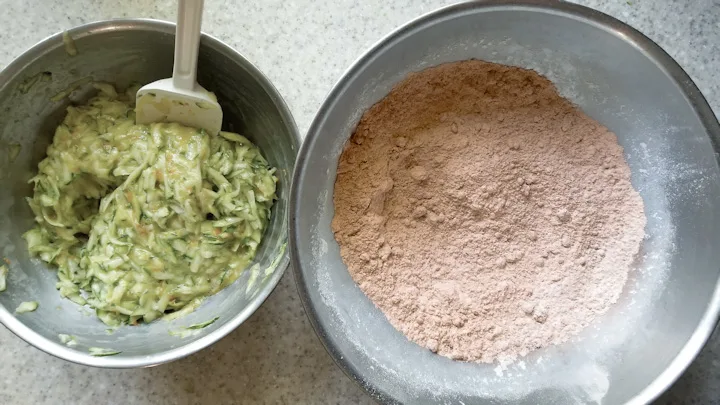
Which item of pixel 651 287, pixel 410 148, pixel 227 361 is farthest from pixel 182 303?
pixel 651 287

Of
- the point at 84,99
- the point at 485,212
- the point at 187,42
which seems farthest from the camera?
the point at 84,99

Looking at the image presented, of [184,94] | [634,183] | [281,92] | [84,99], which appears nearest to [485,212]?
[634,183]

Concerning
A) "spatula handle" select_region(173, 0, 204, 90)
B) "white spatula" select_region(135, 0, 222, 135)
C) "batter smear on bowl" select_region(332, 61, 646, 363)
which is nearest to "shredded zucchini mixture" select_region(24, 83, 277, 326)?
"white spatula" select_region(135, 0, 222, 135)

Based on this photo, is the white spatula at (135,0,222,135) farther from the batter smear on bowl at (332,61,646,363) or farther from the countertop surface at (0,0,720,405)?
the batter smear on bowl at (332,61,646,363)

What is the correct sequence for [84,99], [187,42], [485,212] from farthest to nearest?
[84,99]
[485,212]
[187,42]

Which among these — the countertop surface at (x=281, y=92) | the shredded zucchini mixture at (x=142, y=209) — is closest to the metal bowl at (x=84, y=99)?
the shredded zucchini mixture at (x=142, y=209)

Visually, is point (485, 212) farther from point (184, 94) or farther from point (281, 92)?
point (184, 94)
